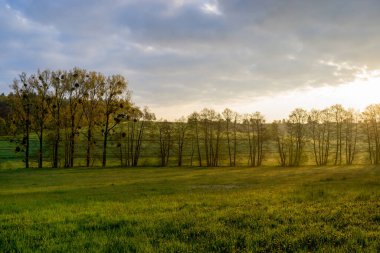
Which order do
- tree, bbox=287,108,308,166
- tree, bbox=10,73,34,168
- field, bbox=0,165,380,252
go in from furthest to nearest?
tree, bbox=287,108,308,166 → tree, bbox=10,73,34,168 → field, bbox=0,165,380,252

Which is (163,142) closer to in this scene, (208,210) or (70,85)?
(70,85)

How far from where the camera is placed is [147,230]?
460 inches

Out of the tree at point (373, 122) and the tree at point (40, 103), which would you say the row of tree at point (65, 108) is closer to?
the tree at point (40, 103)

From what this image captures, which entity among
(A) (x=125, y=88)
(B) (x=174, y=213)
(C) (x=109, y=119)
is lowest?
(B) (x=174, y=213)

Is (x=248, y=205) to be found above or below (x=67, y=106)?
below

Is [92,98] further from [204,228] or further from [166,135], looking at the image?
[204,228]

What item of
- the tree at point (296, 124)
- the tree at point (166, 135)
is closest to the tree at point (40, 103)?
the tree at point (166, 135)

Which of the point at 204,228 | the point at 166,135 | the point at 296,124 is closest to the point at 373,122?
the point at 296,124

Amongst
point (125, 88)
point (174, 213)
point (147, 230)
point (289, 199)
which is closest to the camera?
point (147, 230)

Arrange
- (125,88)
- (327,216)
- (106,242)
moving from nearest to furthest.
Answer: (106,242) → (327,216) → (125,88)

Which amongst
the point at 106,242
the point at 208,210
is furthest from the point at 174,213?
the point at 106,242

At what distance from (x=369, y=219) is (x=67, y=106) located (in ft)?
246

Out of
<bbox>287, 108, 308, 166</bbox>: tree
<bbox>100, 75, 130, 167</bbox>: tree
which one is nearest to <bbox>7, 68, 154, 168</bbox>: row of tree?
<bbox>100, 75, 130, 167</bbox>: tree

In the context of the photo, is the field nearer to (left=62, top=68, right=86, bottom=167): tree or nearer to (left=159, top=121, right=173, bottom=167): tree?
(left=62, top=68, right=86, bottom=167): tree
